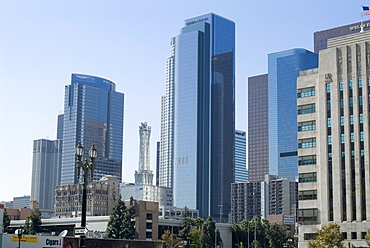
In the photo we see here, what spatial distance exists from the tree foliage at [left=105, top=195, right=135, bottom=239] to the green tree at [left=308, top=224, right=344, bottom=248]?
57.6m

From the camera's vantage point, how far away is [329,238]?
108 m

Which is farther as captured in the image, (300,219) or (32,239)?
(300,219)

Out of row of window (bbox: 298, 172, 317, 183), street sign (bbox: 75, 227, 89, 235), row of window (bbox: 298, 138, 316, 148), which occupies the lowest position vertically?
street sign (bbox: 75, 227, 89, 235)

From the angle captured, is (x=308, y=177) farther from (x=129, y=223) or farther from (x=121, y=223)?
(x=121, y=223)

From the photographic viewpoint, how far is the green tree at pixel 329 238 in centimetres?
10838

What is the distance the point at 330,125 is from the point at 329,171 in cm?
904

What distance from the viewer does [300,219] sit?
121500 millimetres

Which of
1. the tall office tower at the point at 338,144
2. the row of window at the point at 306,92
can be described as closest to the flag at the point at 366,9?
the tall office tower at the point at 338,144

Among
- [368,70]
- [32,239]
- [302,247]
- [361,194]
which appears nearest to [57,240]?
[32,239]

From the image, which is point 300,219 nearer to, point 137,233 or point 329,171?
point 329,171

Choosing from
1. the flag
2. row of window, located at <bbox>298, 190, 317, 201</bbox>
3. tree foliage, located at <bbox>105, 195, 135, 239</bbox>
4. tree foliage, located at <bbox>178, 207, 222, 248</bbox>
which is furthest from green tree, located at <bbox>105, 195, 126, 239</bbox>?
the flag

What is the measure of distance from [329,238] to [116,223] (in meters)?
64.4

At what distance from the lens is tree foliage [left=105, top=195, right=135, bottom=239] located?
154m

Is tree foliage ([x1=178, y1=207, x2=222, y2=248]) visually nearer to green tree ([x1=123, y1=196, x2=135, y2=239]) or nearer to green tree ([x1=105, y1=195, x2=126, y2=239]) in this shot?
green tree ([x1=123, y1=196, x2=135, y2=239])
